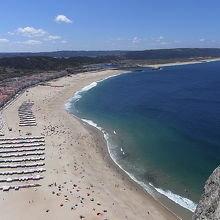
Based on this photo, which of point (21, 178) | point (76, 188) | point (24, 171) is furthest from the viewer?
point (24, 171)

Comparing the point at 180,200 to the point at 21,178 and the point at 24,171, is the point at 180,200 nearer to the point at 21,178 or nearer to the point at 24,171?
the point at 21,178

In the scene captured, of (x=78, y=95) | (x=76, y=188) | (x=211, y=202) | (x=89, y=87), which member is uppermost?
(x=211, y=202)

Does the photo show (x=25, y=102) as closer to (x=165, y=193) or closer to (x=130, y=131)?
(x=130, y=131)

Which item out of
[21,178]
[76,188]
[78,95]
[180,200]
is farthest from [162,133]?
[78,95]

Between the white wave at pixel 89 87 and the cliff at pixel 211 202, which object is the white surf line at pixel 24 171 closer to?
the cliff at pixel 211 202

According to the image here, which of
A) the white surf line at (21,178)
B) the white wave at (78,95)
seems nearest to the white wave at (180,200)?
the white surf line at (21,178)

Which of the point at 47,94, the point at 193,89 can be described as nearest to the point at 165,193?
the point at 47,94
